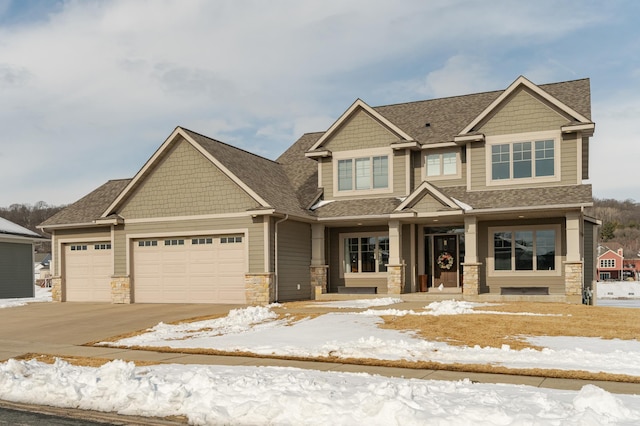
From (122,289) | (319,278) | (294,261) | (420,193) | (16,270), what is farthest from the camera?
(16,270)

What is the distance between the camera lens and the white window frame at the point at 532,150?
21.9m

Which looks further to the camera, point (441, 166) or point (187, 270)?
point (441, 166)

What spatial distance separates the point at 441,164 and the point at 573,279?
22.7ft

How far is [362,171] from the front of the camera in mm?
25125

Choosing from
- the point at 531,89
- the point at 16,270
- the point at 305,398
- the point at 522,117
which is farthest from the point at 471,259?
the point at 16,270

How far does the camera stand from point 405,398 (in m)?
6.91

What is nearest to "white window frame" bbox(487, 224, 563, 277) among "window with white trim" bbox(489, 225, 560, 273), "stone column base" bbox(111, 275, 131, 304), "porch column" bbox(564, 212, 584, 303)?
"window with white trim" bbox(489, 225, 560, 273)

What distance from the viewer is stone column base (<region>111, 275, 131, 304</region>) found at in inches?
944

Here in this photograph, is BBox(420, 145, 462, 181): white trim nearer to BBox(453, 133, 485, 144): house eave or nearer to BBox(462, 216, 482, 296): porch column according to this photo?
BBox(453, 133, 485, 144): house eave

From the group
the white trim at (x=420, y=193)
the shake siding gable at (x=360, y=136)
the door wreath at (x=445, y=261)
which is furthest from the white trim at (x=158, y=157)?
the door wreath at (x=445, y=261)

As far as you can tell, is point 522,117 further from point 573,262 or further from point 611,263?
point 611,263

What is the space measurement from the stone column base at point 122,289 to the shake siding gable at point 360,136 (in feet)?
32.4

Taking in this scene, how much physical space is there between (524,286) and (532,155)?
16.1ft

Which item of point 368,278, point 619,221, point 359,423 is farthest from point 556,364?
point 619,221
